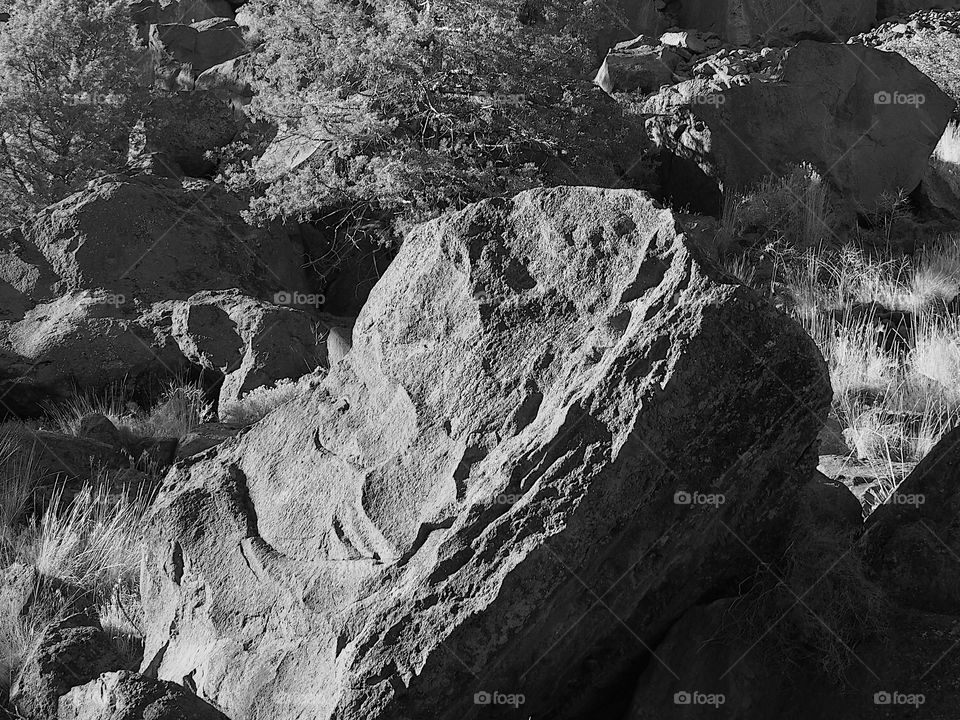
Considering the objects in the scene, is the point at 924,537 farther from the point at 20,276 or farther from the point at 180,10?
the point at 180,10

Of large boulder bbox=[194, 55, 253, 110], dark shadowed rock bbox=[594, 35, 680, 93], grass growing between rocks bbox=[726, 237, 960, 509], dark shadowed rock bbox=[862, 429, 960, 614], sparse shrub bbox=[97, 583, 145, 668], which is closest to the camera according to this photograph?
dark shadowed rock bbox=[862, 429, 960, 614]

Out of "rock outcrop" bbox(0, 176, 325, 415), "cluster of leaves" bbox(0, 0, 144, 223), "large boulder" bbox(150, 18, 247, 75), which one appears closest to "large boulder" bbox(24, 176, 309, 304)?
"rock outcrop" bbox(0, 176, 325, 415)

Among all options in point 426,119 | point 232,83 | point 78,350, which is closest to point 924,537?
point 78,350

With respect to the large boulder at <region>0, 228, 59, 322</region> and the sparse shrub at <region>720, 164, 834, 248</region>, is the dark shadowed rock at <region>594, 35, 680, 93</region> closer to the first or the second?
the sparse shrub at <region>720, 164, 834, 248</region>

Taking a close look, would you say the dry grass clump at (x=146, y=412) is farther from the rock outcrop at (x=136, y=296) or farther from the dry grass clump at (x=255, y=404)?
the dry grass clump at (x=255, y=404)

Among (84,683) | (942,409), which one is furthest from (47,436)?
(942,409)

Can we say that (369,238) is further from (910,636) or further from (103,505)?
(910,636)
